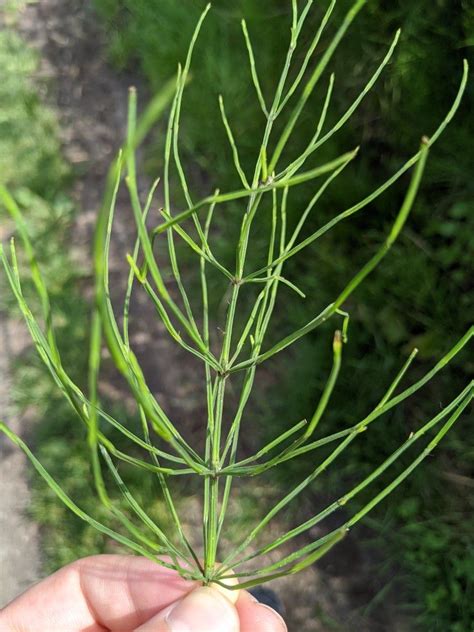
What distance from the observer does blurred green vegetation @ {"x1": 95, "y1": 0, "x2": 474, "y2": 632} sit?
66.1 inches

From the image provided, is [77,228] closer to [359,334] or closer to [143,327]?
[143,327]

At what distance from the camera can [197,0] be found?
6.84 ft

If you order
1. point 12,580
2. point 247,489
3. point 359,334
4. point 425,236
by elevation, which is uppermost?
point 425,236

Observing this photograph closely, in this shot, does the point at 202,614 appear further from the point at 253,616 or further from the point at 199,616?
the point at 253,616

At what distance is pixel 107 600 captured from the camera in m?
1.33

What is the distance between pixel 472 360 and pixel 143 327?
113 cm

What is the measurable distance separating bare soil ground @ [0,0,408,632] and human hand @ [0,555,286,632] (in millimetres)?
634

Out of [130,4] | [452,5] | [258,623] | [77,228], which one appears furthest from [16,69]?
[258,623]

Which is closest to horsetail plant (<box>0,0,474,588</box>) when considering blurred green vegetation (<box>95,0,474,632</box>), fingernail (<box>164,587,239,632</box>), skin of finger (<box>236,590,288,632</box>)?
fingernail (<box>164,587,239,632</box>)

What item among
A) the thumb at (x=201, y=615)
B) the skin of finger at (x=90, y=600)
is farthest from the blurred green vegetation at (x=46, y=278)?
the thumb at (x=201, y=615)

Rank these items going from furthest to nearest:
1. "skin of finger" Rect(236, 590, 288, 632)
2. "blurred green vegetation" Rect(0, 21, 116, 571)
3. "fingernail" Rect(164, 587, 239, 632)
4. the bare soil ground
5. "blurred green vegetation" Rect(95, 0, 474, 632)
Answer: "blurred green vegetation" Rect(0, 21, 116, 571) < the bare soil ground < "blurred green vegetation" Rect(95, 0, 474, 632) < "skin of finger" Rect(236, 590, 288, 632) < "fingernail" Rect(164, 587, 239, 632)

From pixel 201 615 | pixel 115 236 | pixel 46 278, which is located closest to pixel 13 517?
pixel 46 278

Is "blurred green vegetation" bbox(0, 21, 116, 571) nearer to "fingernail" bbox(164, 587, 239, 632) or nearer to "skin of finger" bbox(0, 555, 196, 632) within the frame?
"skin of finger" bbox(0, 555, 196, 632)

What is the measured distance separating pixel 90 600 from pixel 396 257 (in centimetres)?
124
